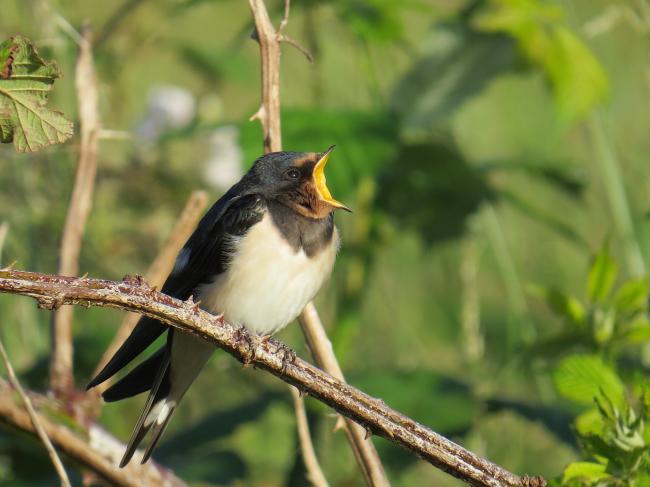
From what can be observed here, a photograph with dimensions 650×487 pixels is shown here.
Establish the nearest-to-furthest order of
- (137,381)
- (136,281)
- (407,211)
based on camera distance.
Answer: (136,281)
(137,381)
(407,211)

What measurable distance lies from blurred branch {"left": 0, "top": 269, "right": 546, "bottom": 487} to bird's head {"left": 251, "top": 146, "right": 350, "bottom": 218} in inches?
40.0

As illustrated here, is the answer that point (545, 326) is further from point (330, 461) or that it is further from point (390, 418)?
point (390, 418)

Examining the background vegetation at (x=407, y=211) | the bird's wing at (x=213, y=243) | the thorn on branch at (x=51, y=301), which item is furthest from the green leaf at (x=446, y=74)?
the thorn on branch at (x=51, y=301)

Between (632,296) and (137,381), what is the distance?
106 centimetres

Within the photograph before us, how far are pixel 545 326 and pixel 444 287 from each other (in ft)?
1.53

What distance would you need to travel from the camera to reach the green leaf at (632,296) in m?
2.05

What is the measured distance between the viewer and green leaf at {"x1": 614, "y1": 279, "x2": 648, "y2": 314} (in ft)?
6.74

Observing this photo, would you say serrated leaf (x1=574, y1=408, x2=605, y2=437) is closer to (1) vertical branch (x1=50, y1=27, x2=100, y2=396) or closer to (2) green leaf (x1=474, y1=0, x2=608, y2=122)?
(1) vertical branch (x1=50, y1=27, x2=100, y2=396)

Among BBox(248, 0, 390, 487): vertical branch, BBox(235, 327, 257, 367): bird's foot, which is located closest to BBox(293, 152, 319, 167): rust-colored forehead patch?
BBox(248, 0, 390, 487): vertical branch

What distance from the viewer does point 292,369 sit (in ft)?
4.89

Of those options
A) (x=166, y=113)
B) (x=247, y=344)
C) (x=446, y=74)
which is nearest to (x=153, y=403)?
(x=247, y=344)

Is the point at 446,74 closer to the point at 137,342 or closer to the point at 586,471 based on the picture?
the point at 137,342

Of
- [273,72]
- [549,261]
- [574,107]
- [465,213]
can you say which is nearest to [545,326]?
[549,261]

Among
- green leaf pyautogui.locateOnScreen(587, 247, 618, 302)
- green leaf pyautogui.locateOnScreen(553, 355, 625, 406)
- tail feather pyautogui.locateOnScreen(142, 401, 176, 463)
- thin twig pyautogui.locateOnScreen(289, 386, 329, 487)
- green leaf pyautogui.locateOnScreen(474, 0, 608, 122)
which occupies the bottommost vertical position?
tail feather pyautogui.locateOnScreen(142, 401, 176, 463)
